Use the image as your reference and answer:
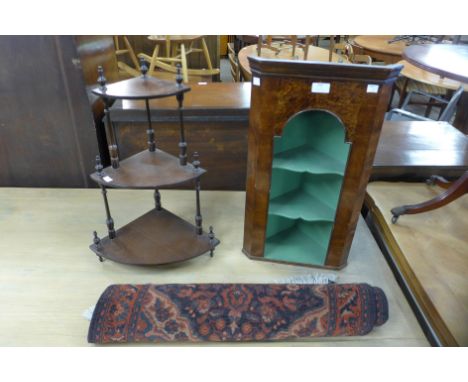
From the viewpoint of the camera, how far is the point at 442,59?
1246 mm

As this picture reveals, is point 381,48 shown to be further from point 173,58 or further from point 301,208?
point 301,208

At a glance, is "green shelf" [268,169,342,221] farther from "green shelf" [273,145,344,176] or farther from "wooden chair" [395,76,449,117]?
"wooden chair" [395,76,449,117]

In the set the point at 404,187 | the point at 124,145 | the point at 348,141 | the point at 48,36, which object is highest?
the point at 48,36

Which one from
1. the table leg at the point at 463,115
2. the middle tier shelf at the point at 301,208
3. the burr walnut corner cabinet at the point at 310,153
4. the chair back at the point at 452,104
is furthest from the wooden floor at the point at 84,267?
the table leg at the point at 463,115

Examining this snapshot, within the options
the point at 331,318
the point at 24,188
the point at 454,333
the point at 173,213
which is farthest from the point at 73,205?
the point at 454,333

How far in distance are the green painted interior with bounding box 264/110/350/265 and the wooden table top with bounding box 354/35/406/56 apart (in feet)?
8.84

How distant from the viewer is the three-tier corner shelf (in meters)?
1.26

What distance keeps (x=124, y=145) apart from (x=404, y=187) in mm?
1591

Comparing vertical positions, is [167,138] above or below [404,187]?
above

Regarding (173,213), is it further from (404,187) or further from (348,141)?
(404,187)

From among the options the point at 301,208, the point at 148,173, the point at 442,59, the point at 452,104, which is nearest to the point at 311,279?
the point at 301,208

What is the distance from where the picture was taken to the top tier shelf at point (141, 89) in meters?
1.18

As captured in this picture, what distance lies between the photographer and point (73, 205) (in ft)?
6.19

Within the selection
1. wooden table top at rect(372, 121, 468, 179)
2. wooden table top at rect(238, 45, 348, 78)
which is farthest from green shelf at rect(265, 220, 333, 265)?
wooden table top at rect(238, 45, 348, 78)
